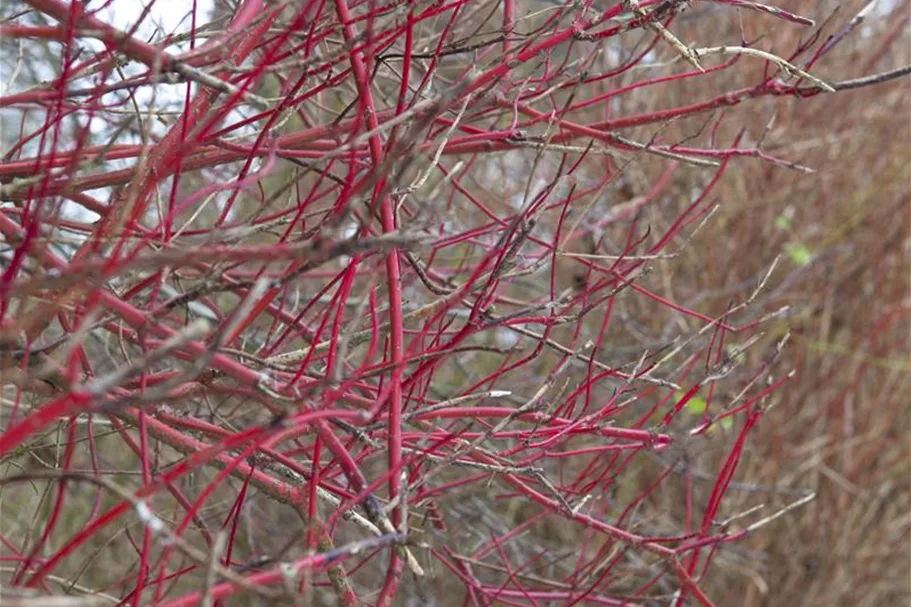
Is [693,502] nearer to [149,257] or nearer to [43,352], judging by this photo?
[43,352]

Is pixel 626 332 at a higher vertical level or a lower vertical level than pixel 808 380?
higher

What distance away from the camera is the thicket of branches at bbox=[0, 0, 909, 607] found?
1254 mm

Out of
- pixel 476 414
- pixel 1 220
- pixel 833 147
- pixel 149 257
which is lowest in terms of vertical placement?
pixel 476 414

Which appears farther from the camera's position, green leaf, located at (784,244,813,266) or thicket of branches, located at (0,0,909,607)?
green leaf, located at (784,244,813,266)

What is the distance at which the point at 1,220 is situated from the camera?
1312 mm

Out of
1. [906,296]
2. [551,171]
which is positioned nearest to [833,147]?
[906,296]

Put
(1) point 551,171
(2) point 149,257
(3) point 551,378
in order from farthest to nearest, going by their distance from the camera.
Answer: (1) point 551,171 < (3) point 551,378 < (2) point 149,257

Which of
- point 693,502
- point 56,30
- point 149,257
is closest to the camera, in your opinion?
point 149,257

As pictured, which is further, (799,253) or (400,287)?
(799,253)

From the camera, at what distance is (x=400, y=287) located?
1.62 metres

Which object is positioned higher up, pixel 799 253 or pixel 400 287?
pixel 799 253

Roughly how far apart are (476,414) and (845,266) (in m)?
3.56

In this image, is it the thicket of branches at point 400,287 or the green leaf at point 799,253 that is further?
→ the green leaf at point 799,253

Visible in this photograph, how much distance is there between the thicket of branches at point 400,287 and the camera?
1.25m
